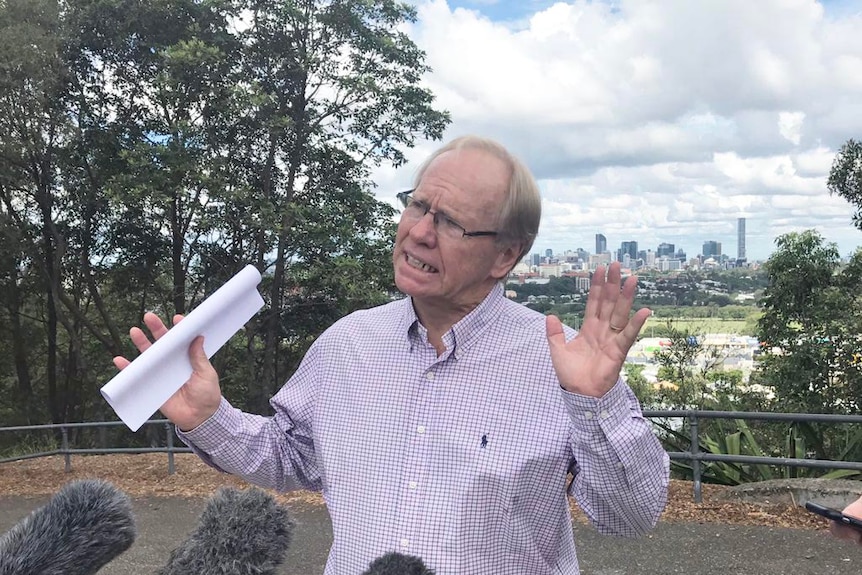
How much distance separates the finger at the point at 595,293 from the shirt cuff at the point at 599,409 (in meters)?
0.14

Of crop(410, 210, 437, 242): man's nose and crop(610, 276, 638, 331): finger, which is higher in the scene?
crop(410, 210, 437, 242): man's nose

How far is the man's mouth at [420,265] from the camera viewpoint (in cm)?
172

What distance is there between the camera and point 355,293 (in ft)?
34.6

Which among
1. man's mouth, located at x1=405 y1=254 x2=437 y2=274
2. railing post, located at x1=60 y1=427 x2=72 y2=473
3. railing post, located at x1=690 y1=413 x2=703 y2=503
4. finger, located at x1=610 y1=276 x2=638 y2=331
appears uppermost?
man's mouth, located at x1=405 y1=254 x2=437 y2=274

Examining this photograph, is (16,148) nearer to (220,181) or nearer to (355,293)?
(220,181)

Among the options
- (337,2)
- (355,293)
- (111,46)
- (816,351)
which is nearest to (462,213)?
(816,351)

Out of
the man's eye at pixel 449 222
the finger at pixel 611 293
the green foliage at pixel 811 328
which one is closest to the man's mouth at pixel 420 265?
the man's eye at pixel 449 222

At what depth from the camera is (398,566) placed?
86cm

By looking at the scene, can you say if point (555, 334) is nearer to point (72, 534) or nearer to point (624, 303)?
point (624, 303)

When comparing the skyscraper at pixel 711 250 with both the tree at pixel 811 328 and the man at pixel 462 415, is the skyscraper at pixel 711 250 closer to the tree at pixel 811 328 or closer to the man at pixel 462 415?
the tree at pixel 811 328

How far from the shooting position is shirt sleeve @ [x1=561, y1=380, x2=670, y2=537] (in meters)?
1.39

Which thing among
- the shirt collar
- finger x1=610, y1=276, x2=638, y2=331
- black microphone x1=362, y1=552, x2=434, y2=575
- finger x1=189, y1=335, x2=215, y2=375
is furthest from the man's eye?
black microphone x1=362, y1=552, x2=434, y2=575

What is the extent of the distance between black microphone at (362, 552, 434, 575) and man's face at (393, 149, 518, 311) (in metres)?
0.90

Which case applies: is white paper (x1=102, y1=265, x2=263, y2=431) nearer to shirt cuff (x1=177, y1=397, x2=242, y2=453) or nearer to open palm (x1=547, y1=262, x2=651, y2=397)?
shirt cuff (x1=177, y1=397, x2=242, y2=453)
